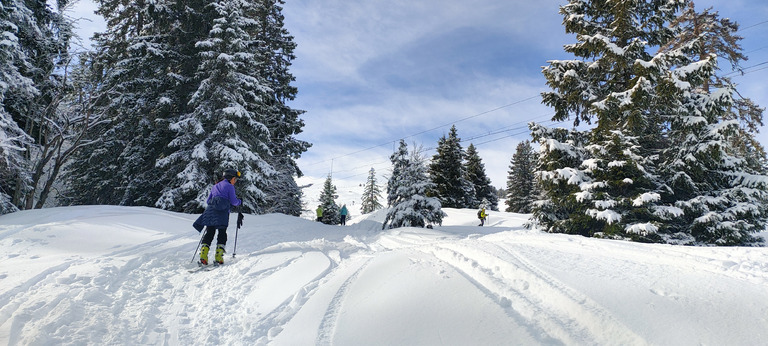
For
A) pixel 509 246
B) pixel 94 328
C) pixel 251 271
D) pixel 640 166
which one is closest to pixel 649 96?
pixel 640 166

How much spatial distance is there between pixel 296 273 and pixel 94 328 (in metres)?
2.21

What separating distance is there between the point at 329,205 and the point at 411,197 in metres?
27.2

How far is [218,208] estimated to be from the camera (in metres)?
5.92

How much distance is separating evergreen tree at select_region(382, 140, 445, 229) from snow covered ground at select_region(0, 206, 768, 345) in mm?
9948

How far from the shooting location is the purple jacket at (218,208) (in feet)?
19.2

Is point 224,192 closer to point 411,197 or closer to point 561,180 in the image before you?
point 561,180

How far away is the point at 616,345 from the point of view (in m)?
2.20

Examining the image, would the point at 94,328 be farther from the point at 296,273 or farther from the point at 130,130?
the point at 130,130

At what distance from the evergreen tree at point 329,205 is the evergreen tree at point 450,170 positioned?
13.8 metres

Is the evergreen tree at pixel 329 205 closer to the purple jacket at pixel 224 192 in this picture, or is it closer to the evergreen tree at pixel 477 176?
the evergreen tree at pixel 477 176

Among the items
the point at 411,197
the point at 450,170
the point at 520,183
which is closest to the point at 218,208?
the point at 411,197

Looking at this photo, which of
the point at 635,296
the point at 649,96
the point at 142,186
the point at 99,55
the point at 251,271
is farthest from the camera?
the point at 142,186

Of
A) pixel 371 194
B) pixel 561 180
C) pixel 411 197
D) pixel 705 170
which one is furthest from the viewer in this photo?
pixel 371 194

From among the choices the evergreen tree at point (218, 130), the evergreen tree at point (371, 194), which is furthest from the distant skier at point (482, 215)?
the evergreen tree at point (371, 194)
